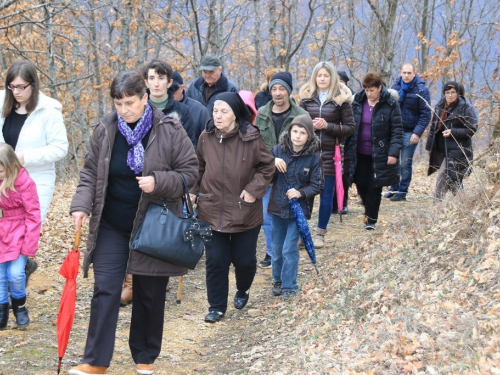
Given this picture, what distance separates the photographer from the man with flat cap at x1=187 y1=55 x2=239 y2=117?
8.24 m

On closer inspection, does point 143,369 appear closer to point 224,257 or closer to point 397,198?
point 224,257

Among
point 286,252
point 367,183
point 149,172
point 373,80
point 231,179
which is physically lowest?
point 286,252

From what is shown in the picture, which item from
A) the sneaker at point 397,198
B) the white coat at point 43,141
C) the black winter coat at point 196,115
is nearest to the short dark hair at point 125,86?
the white coat at point 43,141

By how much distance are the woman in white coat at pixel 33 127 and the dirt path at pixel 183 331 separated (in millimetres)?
1315

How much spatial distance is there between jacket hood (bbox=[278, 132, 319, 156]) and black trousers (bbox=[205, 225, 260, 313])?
1.16m

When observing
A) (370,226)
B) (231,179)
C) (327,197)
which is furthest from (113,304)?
(370,226)

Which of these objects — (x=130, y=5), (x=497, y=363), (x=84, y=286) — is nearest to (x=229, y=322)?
(x=84, y=286)

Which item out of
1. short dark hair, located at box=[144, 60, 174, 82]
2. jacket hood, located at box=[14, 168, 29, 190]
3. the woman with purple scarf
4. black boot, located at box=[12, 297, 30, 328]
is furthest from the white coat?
the woman with purple scarf

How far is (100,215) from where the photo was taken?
4.63m

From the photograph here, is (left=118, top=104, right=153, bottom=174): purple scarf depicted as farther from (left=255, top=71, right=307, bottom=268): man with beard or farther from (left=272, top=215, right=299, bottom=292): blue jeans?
(left=255, top=71, right=307, bottom=268): man with beard

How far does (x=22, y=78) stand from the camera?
19.8ft

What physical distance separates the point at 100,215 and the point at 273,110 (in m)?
3.90

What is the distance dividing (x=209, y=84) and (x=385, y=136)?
284 centimetres

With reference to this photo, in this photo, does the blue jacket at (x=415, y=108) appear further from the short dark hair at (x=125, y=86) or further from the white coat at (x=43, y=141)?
the short dark hair at (x=125, y=86)
